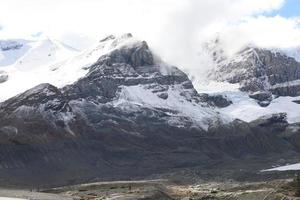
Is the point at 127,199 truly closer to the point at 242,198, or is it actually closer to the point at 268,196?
the point at 242,198

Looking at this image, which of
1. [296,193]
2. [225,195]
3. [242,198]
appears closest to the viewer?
[296,193]

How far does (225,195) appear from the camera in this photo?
19412 centimetres

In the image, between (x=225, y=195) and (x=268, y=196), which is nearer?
(x=268, y=196)

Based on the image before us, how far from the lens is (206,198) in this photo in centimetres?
18938

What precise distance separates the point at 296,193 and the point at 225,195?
1478 inches

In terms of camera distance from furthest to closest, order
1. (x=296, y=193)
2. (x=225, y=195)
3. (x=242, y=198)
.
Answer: (x=225, y=195) < (x=242, y=198) < (x=296, y=193)

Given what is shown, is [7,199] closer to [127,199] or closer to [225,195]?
[127,199]

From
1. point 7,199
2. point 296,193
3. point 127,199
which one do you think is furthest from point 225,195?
point 7,199

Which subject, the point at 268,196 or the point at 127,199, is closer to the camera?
the point at 268,196

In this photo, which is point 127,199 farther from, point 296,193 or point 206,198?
point 296,193

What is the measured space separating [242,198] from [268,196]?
15629mm

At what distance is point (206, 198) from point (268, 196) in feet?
82.9

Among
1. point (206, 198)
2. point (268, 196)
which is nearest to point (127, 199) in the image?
point (206, 198)

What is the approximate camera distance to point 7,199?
19912 centimetres
